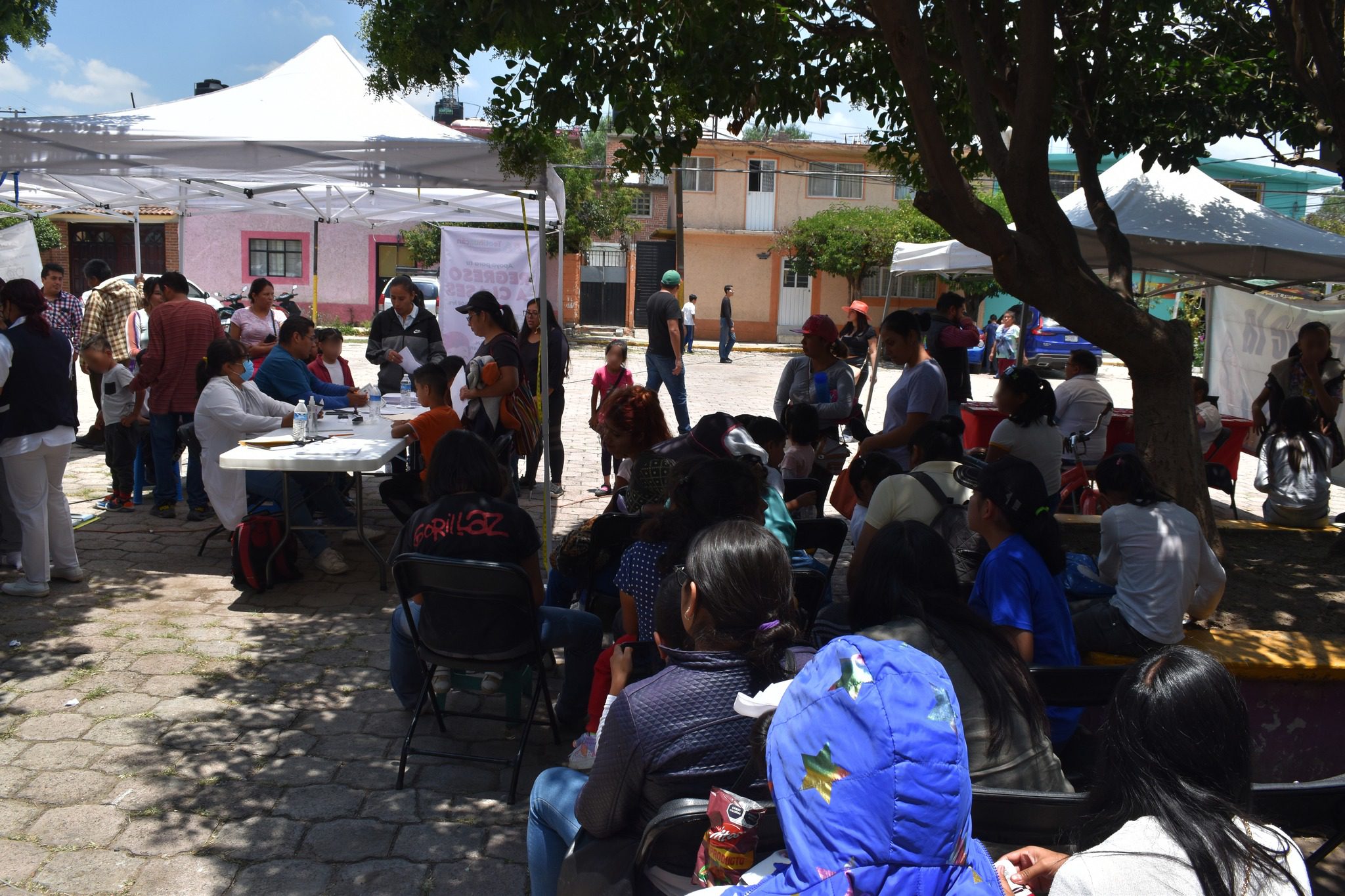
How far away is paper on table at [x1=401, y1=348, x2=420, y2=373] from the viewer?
876 cm

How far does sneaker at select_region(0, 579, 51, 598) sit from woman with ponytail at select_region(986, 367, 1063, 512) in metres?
5.26

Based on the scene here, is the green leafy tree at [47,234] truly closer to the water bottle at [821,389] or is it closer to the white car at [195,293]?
the white car at [195,293]

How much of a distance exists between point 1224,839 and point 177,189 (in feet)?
39.7

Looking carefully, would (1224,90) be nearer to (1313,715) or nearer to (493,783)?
(1313,715)

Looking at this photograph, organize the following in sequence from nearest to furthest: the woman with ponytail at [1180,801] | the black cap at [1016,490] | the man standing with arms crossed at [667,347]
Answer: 1. the woman with ponytail at [1180,801]
2. the black cap at [1016,490]
3. the man standing with arms crossed at [667,347]

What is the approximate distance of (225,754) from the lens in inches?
152

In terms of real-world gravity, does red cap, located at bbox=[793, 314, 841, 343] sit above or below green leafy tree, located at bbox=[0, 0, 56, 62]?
below

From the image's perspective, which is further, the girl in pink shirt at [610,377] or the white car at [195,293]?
the white car at [195,293]

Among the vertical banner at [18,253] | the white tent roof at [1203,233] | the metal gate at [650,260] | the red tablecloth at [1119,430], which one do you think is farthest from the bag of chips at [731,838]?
the metal gate at [650,260]

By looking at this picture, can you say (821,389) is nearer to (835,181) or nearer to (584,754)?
(584,754)

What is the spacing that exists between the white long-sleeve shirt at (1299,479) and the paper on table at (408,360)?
6.69 m

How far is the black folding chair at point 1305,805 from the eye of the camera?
231 centimetres

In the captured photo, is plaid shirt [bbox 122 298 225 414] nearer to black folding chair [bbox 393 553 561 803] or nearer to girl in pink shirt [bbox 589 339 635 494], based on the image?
girl in pink shirt [bbox 589 339 635 494]

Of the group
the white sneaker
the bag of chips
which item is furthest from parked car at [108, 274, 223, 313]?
the bag of chips
